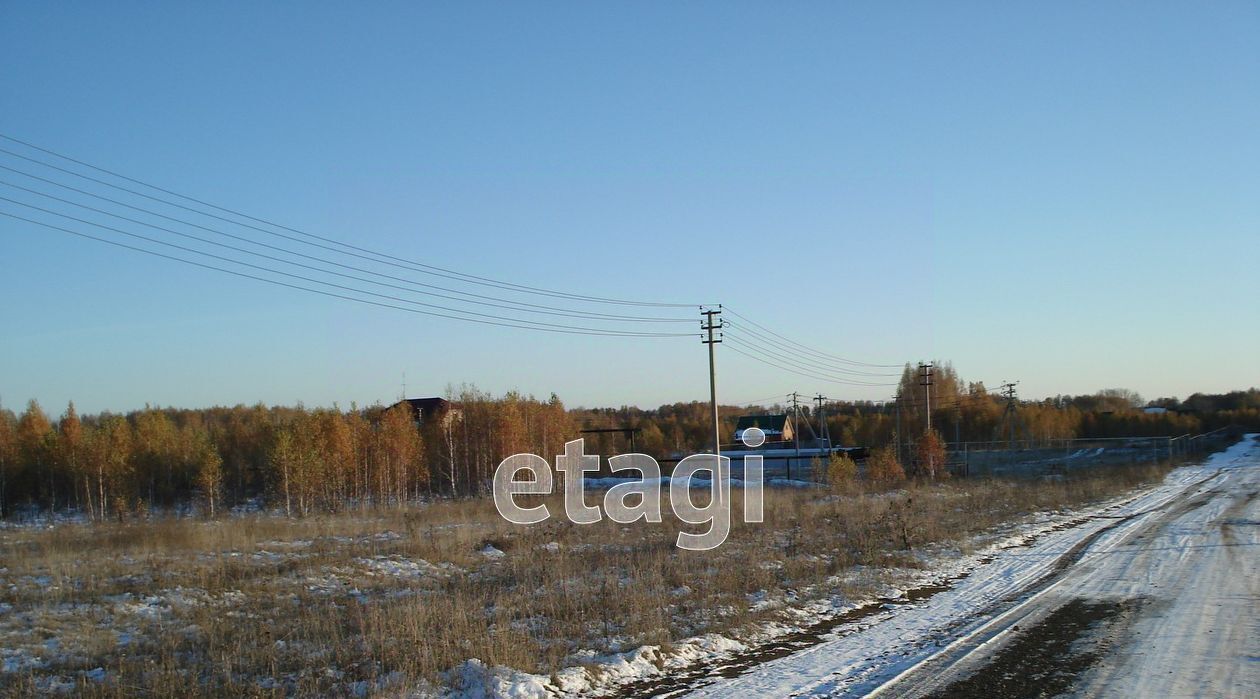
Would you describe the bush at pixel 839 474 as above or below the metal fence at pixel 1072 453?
above

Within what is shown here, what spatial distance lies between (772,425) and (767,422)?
0.73m

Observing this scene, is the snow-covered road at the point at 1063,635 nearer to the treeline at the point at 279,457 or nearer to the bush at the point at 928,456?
the bush at the point at 928,456

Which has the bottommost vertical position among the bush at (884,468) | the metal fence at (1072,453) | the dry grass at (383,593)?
the metal fence at (1072,453)

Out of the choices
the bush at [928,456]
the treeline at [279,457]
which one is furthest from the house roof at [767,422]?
the bush at [928,456]

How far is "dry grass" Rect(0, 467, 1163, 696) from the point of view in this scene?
8773 millimetres

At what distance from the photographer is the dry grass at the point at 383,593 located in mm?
8773

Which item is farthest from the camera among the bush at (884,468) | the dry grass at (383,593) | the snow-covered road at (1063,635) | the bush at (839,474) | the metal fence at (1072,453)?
the metal fence at (1072,453)

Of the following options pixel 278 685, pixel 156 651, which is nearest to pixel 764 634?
pixel 278 685

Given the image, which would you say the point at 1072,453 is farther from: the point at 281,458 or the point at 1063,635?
the point at 1063,635

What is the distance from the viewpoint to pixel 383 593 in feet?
46.7

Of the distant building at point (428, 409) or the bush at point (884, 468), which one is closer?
the bush at point (884, 468)

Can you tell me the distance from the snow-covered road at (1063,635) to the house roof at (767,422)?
78.6 meters

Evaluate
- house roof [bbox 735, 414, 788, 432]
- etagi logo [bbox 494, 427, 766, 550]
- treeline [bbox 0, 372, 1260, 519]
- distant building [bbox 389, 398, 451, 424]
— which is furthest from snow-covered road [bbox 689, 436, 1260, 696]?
house roof [bbox 735, 414, 788, 432]

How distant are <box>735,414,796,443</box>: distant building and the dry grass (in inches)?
2746
